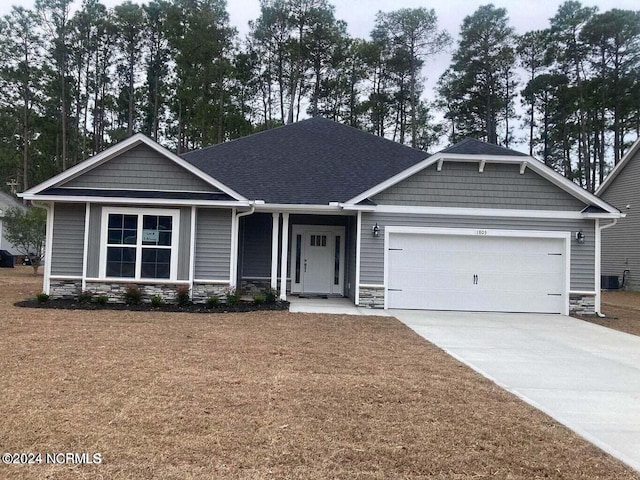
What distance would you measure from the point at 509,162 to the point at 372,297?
4.66m

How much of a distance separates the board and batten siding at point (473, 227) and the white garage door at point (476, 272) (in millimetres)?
279

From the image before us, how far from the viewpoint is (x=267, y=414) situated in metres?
4.07

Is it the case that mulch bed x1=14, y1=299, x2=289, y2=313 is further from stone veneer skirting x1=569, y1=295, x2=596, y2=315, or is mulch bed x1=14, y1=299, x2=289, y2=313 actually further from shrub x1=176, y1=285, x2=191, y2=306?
stone veneer skirting x1=569, y1=295, x2=596, y2=315

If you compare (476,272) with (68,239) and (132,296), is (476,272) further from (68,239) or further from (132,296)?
(68,239)

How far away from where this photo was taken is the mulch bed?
33.7 feet

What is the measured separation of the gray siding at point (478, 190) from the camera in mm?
11516

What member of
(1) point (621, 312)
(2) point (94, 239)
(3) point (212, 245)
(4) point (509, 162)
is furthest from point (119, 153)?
(1) point (621, 312)

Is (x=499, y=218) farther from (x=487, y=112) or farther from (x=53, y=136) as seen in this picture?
(x=53, y=136)

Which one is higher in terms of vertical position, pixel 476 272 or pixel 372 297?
pixel 476 272

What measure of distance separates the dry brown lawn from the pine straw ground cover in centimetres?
595

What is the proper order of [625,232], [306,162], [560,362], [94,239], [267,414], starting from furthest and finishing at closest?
[625,232]
[306,162]
[94,239]
[560,362]
[267,414]

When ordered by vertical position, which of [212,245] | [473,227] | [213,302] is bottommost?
[213,302]

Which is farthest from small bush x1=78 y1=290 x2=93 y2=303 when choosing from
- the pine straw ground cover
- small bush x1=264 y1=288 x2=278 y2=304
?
small bush x1=264 y1=288 x2=278 y2=304

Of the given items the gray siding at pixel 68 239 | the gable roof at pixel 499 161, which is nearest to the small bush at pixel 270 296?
the gable roof at pixel 499 161
